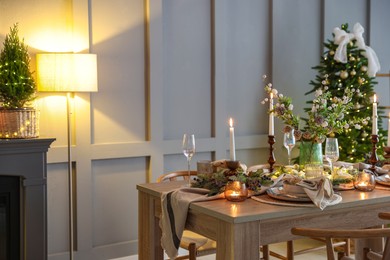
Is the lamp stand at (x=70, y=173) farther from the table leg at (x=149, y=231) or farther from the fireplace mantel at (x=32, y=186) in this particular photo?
the table leg at (x=149, y=231)

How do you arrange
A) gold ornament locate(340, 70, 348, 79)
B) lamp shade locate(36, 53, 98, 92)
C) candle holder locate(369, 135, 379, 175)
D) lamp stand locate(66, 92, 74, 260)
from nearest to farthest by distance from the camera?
candle holder locate(369, 135, 379, 175)
lamp shade locate(36, 53, 98, 92)
lamp stand locate(66, 92, 74, 260)
gold ornament locate(340, 70, 348, 79)

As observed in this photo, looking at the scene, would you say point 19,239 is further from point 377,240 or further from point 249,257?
point 377,240

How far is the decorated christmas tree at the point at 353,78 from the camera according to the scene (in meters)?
5.03

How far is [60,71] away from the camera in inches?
156

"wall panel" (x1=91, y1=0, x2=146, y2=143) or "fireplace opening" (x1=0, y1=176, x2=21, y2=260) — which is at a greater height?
"wall panel" (x1=91, y1=0, x2=146, y2=143)

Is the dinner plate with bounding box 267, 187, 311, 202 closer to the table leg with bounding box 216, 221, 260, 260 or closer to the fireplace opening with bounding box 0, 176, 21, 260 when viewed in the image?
the table leg with bounding box 216, 221, 260, 260

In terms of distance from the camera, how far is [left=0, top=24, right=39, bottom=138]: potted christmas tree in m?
3.79

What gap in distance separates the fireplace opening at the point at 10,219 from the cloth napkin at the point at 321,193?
76.0 inches

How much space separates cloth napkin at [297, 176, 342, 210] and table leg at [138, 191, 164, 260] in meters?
0.80

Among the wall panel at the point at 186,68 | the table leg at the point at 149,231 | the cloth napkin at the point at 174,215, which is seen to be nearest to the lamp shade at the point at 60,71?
the wall panel at the point at 186,68

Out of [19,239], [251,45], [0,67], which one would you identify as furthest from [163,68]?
[19,239]

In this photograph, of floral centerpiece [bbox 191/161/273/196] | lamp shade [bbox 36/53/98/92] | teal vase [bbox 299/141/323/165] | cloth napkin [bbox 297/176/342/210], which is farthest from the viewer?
lamp shade [bbox 36/53/98/92]

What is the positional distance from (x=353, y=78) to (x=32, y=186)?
2.76m

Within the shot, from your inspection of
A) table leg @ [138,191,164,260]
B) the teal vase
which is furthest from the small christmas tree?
the teal vase
